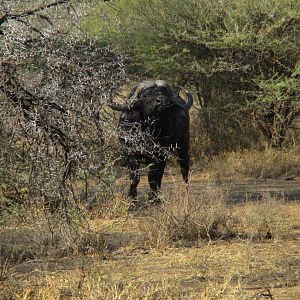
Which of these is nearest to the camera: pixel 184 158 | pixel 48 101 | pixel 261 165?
pixel 48 101

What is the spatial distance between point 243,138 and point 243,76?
1.56 m

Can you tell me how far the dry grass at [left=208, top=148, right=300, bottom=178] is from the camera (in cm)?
1866

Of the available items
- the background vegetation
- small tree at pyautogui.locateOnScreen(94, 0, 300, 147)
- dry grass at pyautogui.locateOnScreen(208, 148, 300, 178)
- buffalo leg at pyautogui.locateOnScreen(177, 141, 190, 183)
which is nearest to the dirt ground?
the background vegetation

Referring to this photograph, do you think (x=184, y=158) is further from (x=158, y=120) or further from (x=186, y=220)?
(x=186, y=220)

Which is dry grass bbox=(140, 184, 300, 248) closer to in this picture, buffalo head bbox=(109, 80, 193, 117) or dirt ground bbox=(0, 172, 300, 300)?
dirt ground bbox=(0, 172, 300, 300)

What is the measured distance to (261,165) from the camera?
62.0ft

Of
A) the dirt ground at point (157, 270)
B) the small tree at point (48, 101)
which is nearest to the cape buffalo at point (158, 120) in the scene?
the dirt ground at point (157, 270)

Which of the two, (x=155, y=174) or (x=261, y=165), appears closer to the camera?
(x=155, y=174)

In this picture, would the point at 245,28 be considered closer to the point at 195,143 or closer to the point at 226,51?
the point at 226,51

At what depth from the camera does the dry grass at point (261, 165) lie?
61.2 feet

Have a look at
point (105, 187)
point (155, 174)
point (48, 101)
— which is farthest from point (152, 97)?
point (48, 101)

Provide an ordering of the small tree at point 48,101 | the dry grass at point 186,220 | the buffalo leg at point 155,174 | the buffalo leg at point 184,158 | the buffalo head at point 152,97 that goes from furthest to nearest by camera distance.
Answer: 1. the buffalo leg at point 184,158
2. the buffalo head at point 152,97
3. the buffalo leg at point 155,174
4. the dry grass at point 186,220
5. the small tree at point 48,101

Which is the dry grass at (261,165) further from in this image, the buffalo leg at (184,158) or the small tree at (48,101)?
the small tree at (48,101)

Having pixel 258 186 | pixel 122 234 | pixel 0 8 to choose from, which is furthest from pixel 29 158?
pixel 258 186
